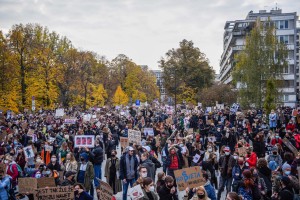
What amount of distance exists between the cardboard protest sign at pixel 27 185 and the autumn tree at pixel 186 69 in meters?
51.9

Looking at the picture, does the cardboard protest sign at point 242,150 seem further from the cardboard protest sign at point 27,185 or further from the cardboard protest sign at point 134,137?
the cardboard protest sign at point 27,185

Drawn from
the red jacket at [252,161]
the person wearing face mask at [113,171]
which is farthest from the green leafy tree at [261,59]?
the person wearing face mask at [113,171]

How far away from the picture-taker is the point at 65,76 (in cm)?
5431

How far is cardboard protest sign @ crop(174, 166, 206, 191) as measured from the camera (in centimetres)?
895

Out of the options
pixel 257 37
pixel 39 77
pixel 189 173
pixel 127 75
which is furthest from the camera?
pixel 127 75

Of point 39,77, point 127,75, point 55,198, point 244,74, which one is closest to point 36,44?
point 39,77

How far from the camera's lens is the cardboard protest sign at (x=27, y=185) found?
9.77 metres

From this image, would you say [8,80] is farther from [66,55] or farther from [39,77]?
[66,55]

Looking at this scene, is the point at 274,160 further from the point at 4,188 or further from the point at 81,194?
the point at 4,188

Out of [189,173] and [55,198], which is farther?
[189,173]

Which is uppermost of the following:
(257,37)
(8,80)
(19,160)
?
(257,37)

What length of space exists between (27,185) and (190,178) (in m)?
4.33

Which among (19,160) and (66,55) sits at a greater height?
(66,55)

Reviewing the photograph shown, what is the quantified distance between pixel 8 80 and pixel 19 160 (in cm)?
2711
